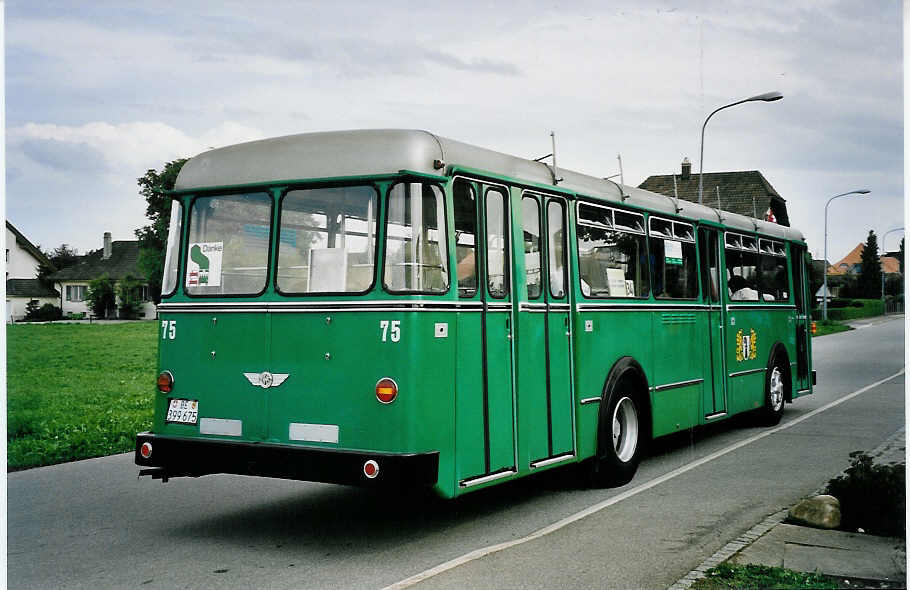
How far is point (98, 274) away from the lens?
5184 cm

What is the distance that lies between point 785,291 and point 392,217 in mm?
9504

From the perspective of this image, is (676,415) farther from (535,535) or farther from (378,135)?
(378,135)

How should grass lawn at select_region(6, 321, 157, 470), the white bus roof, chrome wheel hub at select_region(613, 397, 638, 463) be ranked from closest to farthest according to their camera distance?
the white bus roof
chrome wheel hub at select_region(613, 397, 638, 463)
grass lawn at select_region(6, 321, 157, 470)

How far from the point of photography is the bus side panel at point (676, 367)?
10477 millimetres

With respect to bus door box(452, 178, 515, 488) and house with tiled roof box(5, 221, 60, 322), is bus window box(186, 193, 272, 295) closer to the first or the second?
bus door box(452, 178, 515, 488)

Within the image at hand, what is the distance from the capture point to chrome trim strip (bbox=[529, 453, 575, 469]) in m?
8.07

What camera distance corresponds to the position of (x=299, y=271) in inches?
288

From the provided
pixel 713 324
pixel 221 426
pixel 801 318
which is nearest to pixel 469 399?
pixel 221 426

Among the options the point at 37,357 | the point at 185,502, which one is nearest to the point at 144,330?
the point at 37,357

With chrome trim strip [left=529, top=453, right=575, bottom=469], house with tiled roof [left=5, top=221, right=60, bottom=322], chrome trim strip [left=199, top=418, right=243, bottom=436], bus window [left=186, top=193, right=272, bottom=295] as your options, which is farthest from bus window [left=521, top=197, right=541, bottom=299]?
house with tiled roof [left=5, top=221, right=60, bottom=322]

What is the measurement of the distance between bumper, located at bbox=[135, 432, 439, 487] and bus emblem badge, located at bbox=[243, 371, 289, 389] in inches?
16.7

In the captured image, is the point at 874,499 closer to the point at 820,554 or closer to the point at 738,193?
the point at 820,554

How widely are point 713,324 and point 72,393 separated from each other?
38.5 feet

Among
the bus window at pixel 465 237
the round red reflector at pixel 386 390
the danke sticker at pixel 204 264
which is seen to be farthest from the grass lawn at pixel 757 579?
the danke sticker at pixel 204 264
